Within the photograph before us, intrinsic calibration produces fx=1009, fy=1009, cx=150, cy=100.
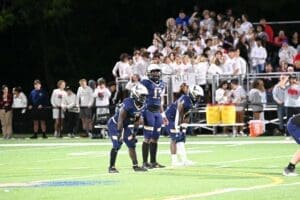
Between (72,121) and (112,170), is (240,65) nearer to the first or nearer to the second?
(72,121)

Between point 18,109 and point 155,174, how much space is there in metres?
19.9

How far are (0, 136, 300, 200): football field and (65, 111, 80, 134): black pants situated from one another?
6.39 metres

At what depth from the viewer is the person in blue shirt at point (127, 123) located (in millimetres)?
19016

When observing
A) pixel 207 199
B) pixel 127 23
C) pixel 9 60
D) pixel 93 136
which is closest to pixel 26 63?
pixel 9 60

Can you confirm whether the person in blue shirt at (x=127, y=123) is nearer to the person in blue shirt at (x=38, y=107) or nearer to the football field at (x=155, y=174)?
the football field at (x=155, y=174)

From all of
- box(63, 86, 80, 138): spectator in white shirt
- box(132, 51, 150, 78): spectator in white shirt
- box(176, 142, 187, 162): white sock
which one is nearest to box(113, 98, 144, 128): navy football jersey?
box(176, 142, 187, 162): white sock

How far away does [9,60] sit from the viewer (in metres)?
46.6

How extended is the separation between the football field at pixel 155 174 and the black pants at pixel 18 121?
9.79 metres

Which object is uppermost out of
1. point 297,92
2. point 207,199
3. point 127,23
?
point 127,23

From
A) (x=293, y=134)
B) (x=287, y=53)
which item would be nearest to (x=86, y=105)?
(x=287, y=53)

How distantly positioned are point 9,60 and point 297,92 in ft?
62.9

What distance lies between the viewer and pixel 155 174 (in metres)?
18.5

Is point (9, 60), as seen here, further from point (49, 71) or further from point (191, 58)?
point (191, 58)

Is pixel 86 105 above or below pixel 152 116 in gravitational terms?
above
